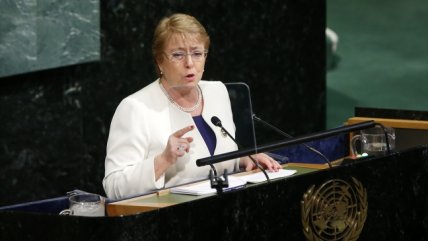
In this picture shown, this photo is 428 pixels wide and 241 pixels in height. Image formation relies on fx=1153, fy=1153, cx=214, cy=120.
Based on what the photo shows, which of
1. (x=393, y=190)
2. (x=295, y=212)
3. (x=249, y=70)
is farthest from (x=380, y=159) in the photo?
(x=249, y=70)

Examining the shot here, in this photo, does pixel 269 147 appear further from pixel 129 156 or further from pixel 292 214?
pixel 129 156

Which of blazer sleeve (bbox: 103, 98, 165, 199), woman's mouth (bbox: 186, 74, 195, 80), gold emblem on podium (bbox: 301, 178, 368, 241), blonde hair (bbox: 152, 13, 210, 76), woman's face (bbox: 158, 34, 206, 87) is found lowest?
gold emblem on podium (bbox: 301, 178, 368, 241)

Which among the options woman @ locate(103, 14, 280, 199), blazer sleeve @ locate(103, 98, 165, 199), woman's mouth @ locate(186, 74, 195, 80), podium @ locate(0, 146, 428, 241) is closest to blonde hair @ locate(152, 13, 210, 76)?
woman @ locate(103, 14, 280, 199)

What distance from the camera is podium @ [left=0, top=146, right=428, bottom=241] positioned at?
11.2 ft

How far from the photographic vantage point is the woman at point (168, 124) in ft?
14.1

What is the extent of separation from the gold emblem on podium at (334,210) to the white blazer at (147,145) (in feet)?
2.10

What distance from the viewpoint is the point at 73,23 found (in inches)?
245

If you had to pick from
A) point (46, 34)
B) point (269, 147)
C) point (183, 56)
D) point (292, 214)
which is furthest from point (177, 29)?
point (46, 34)

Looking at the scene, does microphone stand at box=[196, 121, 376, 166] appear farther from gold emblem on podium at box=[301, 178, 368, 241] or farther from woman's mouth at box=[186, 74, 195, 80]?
woman's mouth at box=[186, 74, 195, 80]

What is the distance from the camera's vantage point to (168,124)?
14.7ft

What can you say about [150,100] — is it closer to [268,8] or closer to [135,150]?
[135,150]

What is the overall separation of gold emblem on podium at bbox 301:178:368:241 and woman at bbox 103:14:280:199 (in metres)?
0.41

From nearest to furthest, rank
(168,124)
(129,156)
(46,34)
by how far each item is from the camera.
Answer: (129,156)
(168,124)
(46,34)

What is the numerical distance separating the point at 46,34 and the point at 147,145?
6.16 feet
